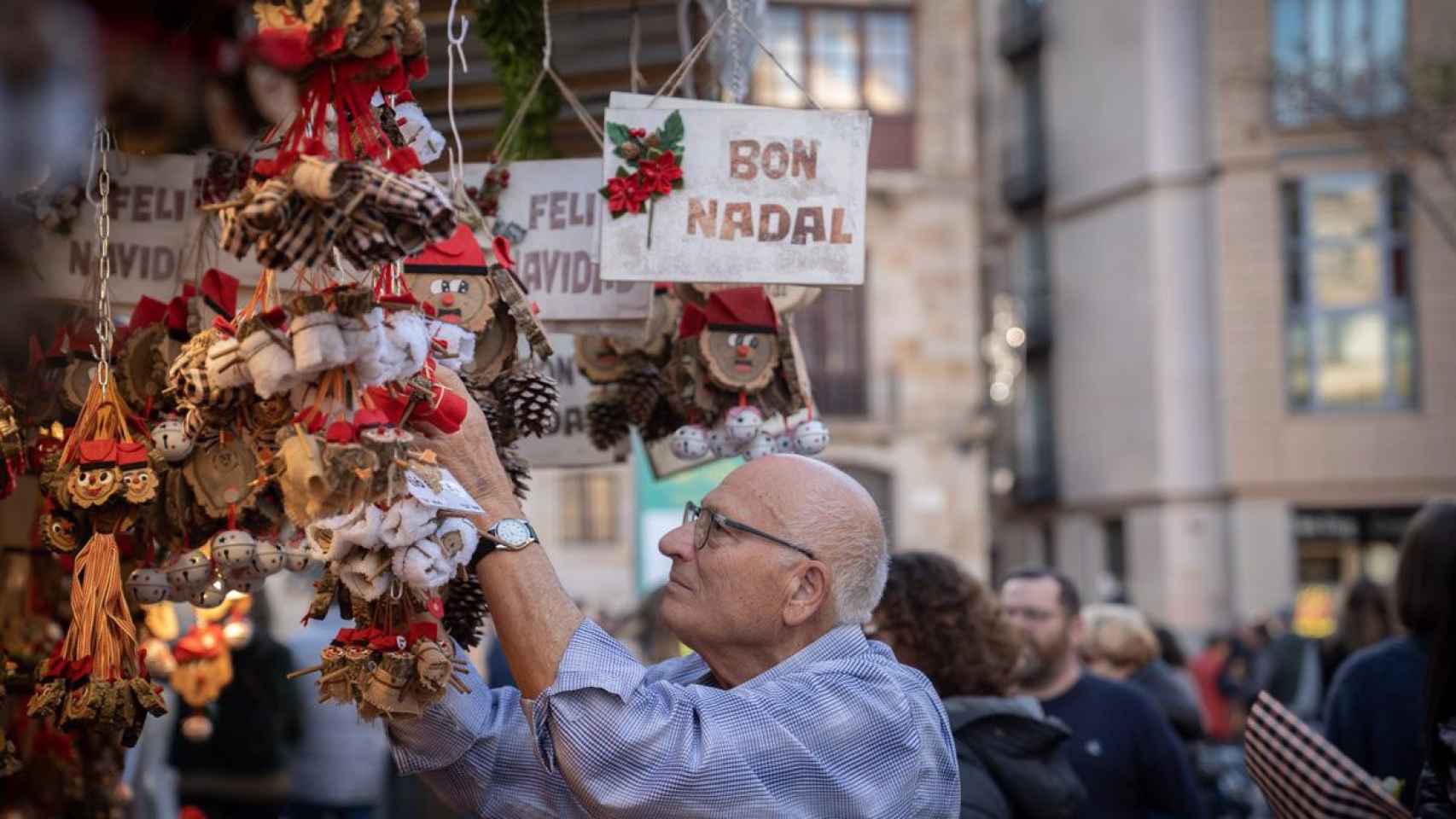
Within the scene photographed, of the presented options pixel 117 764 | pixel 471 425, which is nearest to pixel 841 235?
pixel 471 425

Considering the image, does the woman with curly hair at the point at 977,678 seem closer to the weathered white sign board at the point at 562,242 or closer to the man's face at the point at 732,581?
the weathered white sign board at the point at 562,242

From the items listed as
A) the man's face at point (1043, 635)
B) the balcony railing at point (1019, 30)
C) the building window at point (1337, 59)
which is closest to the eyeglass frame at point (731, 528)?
the man's face at point (1043, 635)

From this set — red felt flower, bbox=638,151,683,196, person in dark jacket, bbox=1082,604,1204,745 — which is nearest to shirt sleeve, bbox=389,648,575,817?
red felt flower, bbox=638,151,683,196

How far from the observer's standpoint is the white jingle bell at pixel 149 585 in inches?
94.7

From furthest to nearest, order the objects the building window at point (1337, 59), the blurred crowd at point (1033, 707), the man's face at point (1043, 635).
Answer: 1. the building window at point (1337, 59)
2. the man's face at point (1043, 635)
3. the blurred crowd at point (1033, 707)

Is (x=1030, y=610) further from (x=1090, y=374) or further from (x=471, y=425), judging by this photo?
(x=1090, y=374)

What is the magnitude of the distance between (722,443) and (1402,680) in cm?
185

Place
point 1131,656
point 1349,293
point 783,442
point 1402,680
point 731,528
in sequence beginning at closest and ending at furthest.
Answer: point 731,528 → point 783,442 → point 1402,680 → point 1131,656 → point 1349,293

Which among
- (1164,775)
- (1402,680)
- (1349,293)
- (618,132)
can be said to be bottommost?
(1164,775)

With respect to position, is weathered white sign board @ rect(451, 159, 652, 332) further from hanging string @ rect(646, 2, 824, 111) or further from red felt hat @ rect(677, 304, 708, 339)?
hanging string @ rect(646, 2, 824, 111)

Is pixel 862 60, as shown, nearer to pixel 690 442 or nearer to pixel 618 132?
pixel 690 442

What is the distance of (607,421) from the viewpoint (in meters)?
3.52

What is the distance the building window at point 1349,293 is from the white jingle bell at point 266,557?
68.7 feet

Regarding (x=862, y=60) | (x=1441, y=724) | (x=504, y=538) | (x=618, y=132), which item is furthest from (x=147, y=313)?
(x=862, y=60)
